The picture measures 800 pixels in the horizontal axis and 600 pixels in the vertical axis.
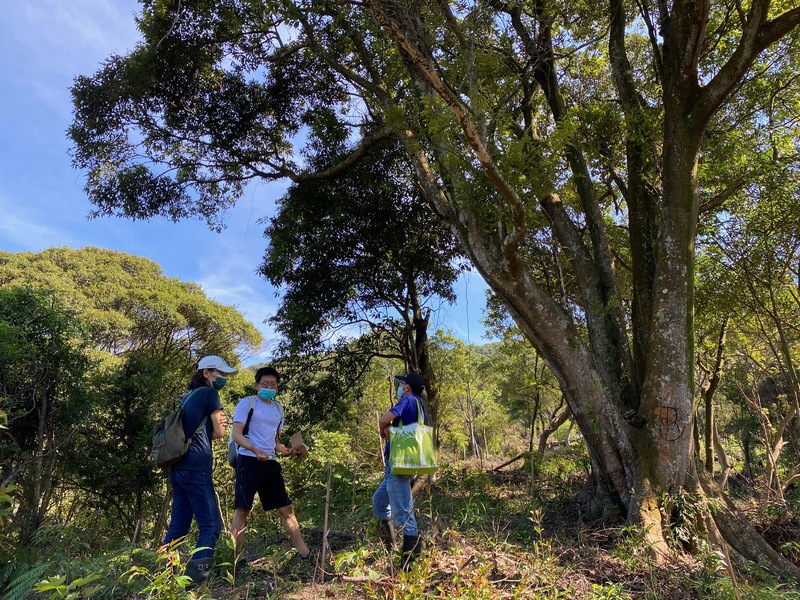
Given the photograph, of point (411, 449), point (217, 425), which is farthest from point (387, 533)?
point (217, 425)

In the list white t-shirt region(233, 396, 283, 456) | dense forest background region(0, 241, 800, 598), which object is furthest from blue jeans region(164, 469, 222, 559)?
white t-shirt region(233, 396, 283, 456)

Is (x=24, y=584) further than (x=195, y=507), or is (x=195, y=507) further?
(x=195, y=507)

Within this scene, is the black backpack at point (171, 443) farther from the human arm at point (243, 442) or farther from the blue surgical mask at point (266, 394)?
the blue surgical mask at point (266, 394)

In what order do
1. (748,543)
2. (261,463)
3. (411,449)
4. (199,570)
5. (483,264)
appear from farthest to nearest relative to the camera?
(483,264), (748,543), (261,463), (411,449), (199,570)

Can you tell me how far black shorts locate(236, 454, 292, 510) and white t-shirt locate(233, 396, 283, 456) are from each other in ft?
0.33

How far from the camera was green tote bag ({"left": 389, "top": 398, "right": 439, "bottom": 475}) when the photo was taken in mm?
3717

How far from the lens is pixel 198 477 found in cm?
352

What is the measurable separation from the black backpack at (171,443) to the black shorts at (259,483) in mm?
620

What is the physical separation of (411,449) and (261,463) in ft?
4.36

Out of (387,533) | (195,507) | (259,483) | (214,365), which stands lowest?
(387,533)

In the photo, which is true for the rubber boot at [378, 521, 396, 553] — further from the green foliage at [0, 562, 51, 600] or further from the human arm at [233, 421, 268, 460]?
the green foliage at [0, 562, 51, 600]

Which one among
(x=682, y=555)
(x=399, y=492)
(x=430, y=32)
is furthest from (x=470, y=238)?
(x=682, y=555)

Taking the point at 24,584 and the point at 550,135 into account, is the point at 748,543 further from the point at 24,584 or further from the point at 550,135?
the point at 24,584

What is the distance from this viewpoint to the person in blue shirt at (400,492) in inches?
140
